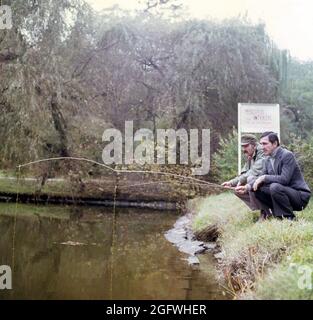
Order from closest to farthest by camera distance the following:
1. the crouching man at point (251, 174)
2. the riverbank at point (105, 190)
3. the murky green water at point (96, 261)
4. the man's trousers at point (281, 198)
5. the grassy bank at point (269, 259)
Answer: the grassy bank at point (269, 259) → the murky green water at point (96, 261) → the man's trousers at point (281, 198) → the crouching man at point (251, 174) → the riverbank at point (105, 190)

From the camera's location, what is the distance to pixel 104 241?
4.42 metres

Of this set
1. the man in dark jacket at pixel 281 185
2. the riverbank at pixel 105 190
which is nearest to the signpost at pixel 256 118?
the man in dark jacket at pixel 281 185

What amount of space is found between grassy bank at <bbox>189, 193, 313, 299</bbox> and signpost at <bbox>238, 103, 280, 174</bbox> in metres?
0.94

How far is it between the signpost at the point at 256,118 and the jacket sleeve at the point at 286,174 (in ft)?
4.11

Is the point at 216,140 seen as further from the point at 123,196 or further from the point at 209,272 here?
the point at 209,272

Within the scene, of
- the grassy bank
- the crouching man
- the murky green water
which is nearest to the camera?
the grassy bank

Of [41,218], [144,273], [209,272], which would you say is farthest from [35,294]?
[41,218]

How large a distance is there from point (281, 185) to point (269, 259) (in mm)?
660

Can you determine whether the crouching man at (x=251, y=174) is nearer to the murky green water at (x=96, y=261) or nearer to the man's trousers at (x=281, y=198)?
the man's trousers at (x=281, y=198)

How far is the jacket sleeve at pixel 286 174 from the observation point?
321 centimetres

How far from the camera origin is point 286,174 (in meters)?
3.21

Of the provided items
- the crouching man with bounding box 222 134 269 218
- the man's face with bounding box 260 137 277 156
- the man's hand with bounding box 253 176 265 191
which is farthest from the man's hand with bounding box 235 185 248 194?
the man's face with bounding box 260 137 277 156

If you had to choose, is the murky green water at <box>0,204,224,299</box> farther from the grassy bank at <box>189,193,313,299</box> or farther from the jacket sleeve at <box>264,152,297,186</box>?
the jacket sleeve at <box>264,152,297,186</box>

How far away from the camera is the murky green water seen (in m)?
2.69
